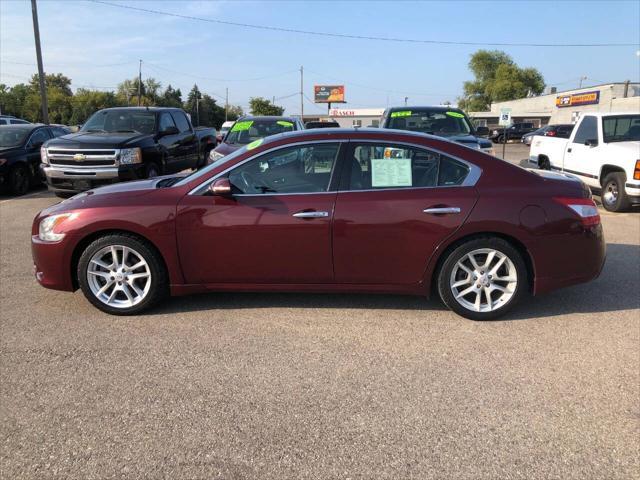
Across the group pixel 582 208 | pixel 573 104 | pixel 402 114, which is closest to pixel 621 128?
pixel 402 114

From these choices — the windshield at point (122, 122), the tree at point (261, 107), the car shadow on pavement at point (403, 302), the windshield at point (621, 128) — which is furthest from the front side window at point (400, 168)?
the tree at point (261, 107)

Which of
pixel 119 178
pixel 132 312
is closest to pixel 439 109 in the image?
pixel 119 178

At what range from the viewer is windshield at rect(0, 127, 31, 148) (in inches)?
473

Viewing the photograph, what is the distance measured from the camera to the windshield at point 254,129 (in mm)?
10930

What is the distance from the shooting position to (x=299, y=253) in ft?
13.7

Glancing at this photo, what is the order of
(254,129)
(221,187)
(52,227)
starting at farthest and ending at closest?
(254,129) < (52,227) < (221,187)

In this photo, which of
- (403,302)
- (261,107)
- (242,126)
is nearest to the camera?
(403,302)

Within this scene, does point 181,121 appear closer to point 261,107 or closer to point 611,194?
point 611,194

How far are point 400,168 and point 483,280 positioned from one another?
3.77 feet

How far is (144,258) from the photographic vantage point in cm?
426

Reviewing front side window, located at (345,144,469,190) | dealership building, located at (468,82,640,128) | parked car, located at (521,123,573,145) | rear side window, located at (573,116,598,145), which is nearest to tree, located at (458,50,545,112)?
dealership building, located at (468,82,640,128)

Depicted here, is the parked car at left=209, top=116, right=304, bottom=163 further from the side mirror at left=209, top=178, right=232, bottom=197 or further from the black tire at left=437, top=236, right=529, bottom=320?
the black tire at left=437, top=236, right=529, bottom=320

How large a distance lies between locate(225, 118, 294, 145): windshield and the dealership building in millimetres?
26352

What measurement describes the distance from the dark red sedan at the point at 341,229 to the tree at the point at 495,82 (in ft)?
336
